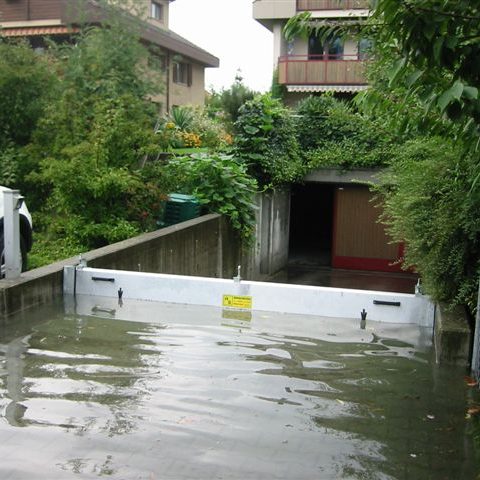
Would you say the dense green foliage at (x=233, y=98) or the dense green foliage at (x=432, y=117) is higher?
the dense green foliage at (x=233, y=98)

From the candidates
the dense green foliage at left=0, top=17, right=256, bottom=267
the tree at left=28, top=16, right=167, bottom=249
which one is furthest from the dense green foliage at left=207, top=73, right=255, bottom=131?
the tree at left=28, top=16, right=167, bottom=249

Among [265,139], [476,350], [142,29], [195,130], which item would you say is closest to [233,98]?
[195,130]

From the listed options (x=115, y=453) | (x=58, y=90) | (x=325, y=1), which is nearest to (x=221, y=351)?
(x=115, y=453)

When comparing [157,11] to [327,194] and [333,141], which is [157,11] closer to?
[327,194]

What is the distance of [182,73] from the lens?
34.5 metres

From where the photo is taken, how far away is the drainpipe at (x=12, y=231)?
643cm

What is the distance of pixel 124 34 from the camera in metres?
Result: 17.3

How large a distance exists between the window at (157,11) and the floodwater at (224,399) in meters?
30.8

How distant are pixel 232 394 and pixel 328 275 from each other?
13610mm

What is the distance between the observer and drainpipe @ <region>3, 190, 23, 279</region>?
6434 mm

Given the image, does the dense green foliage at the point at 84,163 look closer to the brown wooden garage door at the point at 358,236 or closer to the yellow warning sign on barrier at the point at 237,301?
the yellow warning sign on barrier at the point at 237,301

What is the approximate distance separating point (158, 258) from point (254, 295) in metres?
3.04

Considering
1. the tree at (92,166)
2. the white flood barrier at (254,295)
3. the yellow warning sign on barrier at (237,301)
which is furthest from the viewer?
the tree at (92,166)

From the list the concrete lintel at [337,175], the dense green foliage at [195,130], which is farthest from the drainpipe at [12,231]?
the concrete lintel at [337,175]
